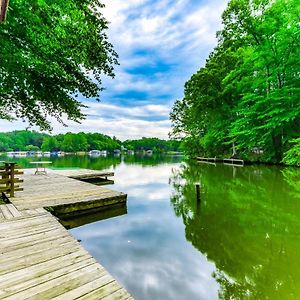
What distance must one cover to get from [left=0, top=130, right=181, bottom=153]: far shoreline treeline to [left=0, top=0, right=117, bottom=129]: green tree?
334 ft

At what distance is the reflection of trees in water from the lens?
157 inches

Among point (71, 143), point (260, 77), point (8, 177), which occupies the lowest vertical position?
point (8, 177)

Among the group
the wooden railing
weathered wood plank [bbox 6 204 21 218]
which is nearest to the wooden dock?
weathered wood plank [bbox 6 204 21 218]

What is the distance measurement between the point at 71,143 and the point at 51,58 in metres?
113

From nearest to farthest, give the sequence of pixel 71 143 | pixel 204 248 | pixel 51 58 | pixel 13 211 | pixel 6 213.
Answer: pixel 204 248 < pixel 6 213 < pixel 13 211 < pixel 51 58 < pixel 71 143

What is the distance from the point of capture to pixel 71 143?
115500mm

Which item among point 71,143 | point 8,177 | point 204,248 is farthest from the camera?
point 71,143

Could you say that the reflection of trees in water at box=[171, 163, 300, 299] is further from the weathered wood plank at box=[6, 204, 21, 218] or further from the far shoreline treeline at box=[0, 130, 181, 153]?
the far shoreline treeline at box=[0, 130, 181, 153]

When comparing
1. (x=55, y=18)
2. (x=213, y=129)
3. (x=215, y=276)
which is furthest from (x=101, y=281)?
(x=213, y=129)

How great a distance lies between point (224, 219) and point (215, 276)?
3.42 meters

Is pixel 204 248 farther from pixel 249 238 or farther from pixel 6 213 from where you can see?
pixel 6 213

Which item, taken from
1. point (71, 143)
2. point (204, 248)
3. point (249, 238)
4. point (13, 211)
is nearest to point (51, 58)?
point (13, 211)

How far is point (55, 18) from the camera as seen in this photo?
693 cm

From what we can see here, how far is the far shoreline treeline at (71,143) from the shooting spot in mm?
115000
